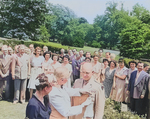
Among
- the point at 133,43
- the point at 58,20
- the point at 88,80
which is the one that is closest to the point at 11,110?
the point at 88,80

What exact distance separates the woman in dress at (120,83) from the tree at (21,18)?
22.7m

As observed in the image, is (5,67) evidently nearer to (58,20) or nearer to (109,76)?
(109,76)

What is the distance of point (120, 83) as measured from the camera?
247 inches

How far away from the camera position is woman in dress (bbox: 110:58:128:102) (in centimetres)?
617

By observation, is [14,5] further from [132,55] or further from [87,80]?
[87,80]

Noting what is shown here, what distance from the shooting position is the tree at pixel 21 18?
2716 centimetres

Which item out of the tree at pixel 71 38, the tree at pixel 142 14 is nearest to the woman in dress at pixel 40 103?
the tree at pixel 142 14

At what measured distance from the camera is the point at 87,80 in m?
2.90

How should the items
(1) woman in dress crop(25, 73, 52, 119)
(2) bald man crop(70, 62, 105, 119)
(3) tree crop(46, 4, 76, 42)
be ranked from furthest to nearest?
1. (3) tree crop(46, 4, 76, 42)
2. (2) bald man crop(70, 62, 105, 119)
3. (1) woman in dress crop(25, 73, 52, 119)

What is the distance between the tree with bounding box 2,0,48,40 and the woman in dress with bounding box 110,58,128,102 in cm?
2275

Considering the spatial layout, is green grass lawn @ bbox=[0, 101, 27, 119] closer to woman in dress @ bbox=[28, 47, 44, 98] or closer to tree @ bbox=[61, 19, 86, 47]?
woman in dress @ bbox=[28, 47, 44, 98]

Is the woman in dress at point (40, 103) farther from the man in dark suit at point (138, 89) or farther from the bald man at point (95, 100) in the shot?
the man in dark suit at point (138, 89)

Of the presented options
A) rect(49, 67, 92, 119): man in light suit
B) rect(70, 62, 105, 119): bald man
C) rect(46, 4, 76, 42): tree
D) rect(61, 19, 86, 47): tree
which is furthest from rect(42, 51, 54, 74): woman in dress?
rect(46, 4, 76, 42): tree

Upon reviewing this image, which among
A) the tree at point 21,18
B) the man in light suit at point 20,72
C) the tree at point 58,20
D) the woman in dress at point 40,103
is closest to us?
the woman in dress at point 40,103
